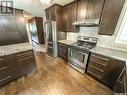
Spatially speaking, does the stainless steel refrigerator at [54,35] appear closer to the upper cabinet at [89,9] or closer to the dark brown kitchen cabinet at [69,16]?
the dark brown kitchen cabinet at [69,16]

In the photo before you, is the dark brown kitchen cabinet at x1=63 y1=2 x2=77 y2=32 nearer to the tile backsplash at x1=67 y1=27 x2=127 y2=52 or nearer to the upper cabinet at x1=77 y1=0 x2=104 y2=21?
the upper cabinet at x1=77 y1=0 x2=104 y2=21

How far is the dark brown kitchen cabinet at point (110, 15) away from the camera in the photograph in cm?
154

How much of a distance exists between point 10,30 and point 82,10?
8.66ft

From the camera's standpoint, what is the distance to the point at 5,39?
2279mm

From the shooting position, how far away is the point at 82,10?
2.31 metres

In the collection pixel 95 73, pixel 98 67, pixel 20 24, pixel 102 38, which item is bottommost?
pixel 95 73

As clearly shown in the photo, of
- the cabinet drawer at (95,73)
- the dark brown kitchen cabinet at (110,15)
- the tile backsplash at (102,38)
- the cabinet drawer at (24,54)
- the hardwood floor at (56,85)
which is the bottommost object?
the hardwood floor at (56,85)

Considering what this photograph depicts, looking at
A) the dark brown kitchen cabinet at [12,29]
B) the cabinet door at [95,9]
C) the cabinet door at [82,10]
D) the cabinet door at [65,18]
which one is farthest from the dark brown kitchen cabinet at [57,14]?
the cabinet door at [95,9]

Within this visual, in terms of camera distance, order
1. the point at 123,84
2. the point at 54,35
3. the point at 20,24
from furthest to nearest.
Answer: the point at 54,35 < the point at 20,24 < the point at 123,84

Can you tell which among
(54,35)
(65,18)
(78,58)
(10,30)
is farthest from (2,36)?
(78,58)

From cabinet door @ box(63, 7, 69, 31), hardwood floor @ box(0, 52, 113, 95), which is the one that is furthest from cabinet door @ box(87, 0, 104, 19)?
hardwood floor @ box(0, 52, 113, 95)

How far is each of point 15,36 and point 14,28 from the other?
0.95ft

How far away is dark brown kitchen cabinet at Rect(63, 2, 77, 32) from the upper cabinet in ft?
0.80

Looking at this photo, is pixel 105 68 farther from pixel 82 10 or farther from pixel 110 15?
pixel 82 10
